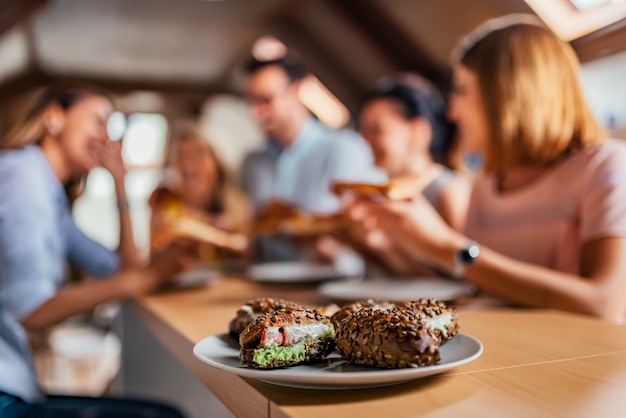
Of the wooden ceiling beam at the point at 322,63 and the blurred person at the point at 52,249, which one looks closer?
the blurred person at the point at 52,249

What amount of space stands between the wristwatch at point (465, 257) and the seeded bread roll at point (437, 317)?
1.71ft

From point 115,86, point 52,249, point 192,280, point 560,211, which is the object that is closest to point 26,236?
point 52,249

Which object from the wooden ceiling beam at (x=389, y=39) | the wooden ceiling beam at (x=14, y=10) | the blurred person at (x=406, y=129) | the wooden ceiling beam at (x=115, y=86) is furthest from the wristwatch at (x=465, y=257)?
the wooden ceiling beam at (x=115, y=86)

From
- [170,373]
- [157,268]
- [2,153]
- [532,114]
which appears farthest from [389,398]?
[2,153]

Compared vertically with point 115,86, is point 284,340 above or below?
below

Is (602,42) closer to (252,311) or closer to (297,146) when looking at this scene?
(297,146)

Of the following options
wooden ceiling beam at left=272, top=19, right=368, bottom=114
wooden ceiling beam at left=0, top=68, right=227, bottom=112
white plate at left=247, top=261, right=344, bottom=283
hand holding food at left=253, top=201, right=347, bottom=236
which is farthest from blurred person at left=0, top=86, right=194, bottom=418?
wooden ceiling beam at left=0, top=68, right=227, bottom=112

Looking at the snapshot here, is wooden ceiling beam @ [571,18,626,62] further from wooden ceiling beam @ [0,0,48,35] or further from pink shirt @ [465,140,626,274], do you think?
wooden ceiling beam @ [0,0,48,35]

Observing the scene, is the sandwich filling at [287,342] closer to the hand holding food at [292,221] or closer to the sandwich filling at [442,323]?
the sandwich filling at [442,323]

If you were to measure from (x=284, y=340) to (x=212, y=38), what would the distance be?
4.44 m

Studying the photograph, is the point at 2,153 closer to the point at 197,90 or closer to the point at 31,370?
the point at 31,370

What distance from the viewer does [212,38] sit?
4.80 meters

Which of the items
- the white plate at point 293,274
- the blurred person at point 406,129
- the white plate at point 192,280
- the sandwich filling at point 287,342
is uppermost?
the blurred person at point 406,129

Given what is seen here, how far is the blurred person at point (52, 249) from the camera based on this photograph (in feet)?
4.53
